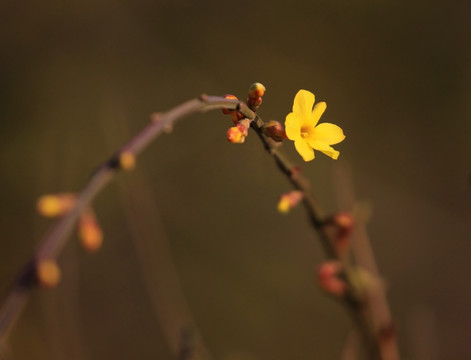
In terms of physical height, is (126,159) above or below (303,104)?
below

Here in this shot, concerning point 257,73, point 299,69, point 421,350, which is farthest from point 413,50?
point 421,350

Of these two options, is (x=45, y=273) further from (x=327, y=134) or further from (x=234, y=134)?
(x=327, y=134)

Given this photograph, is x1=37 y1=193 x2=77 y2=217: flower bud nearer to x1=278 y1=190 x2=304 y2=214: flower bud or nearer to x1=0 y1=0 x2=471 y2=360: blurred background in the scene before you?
x1=278 y1=190 x2=304 y2=214: flower bud

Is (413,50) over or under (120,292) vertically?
over

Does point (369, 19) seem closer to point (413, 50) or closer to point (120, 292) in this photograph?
point (413, 50)

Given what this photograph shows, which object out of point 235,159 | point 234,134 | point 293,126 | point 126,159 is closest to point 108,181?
point 126,159

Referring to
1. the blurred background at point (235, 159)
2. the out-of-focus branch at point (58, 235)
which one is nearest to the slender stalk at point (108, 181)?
the out-of-focus branch at point (58, 235)

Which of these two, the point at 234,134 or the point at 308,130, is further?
the point at 308,130
